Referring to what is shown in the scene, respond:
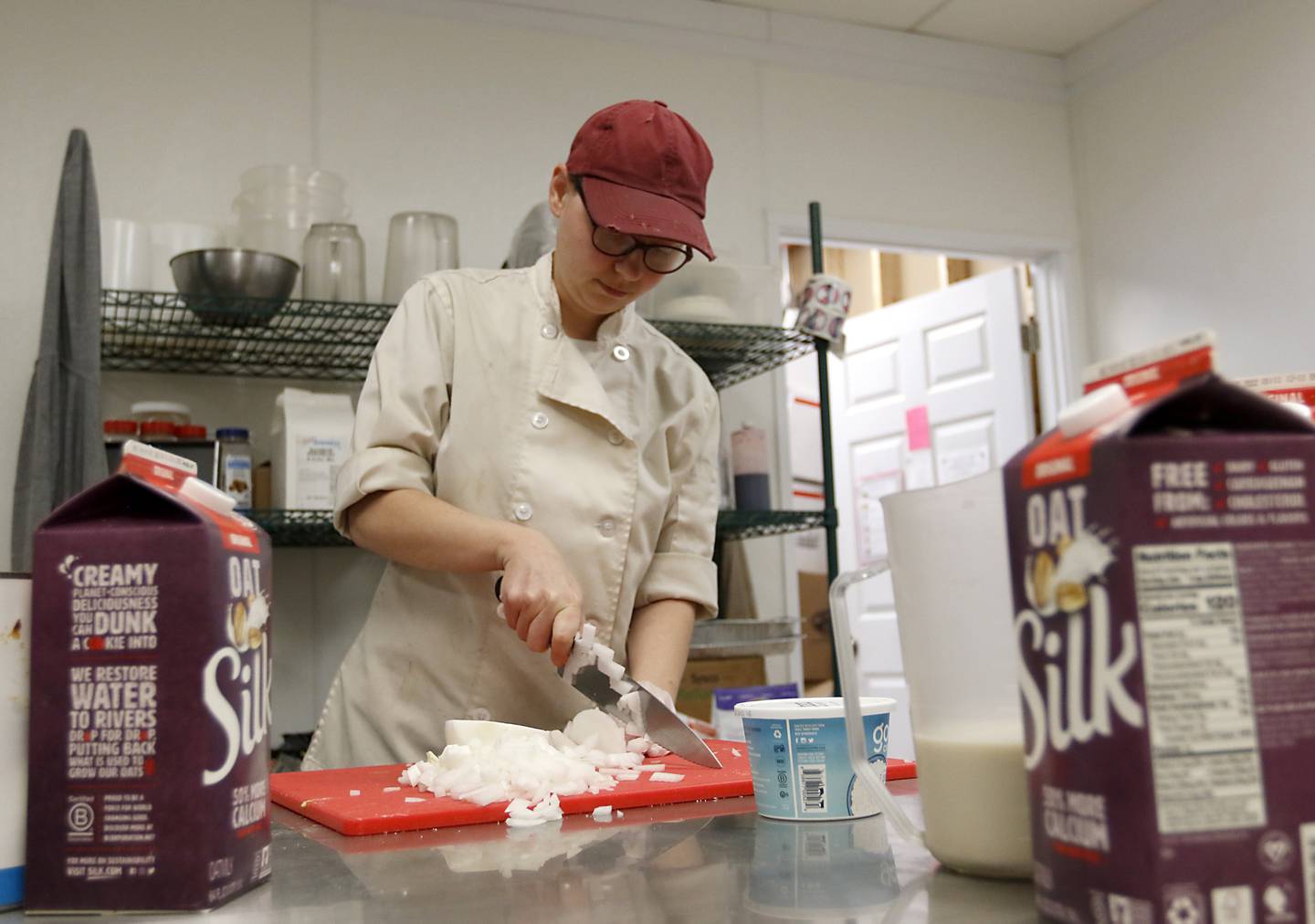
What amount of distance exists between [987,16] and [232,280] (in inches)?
83.4

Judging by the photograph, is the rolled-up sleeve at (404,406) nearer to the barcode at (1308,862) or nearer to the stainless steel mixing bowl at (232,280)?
the stainless steel mixing bowl at (232,280)

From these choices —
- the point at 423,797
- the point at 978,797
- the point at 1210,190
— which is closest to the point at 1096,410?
the point at 978,797

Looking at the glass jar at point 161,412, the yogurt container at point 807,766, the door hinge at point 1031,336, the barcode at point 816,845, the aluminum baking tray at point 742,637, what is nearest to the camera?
the barcode at point 816,845

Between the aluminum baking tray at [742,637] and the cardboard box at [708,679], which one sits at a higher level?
the aluminum baking tray at [742,637]

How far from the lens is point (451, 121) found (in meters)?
2.84

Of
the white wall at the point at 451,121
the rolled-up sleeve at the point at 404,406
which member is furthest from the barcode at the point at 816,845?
the white wall at the point at 451,121

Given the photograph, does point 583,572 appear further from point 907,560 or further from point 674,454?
point 907,560

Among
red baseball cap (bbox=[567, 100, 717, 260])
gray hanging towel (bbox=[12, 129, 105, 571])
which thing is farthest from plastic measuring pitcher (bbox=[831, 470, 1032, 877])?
gray hanging towel (bbox=[12, 129, 105, 571])

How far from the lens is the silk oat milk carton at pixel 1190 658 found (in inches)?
16.7

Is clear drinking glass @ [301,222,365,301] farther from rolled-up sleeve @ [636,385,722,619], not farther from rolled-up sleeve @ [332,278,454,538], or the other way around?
rolled-up sleeve @ [636,385,722,619]

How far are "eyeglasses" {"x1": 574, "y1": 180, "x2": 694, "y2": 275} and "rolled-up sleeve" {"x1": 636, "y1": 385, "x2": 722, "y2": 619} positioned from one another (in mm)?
273

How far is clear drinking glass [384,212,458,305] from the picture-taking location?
2.43m

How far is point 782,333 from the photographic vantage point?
2.67 metres

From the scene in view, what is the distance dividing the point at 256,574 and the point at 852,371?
3807 mm
